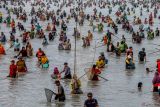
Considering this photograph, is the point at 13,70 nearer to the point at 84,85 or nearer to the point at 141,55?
the point at 84,85

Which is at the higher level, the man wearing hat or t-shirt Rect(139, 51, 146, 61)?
t-shirt Rect(139, 51, 146, 61)

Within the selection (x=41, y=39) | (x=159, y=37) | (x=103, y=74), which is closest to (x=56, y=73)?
(x=103, y=74)

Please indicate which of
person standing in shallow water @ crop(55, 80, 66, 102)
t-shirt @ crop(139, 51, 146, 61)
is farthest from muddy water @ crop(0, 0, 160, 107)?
t-shirt @ crop(139, 51, 146, 61)

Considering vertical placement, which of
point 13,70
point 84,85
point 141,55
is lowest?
point 84,85

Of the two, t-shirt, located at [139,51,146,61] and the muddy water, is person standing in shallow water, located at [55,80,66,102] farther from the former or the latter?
t-shirt, located at [139,51,146,61]

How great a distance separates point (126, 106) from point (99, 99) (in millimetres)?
1591

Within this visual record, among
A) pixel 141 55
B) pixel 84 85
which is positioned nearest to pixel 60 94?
pixel 84 85

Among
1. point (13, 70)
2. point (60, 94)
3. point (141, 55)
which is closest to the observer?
point (60, 94)

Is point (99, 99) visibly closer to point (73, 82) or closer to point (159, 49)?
point (73, 82)

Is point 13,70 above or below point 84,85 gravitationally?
above

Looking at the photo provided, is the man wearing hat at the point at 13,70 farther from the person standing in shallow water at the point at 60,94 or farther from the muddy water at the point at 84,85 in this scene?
the person standing in shallow water at the point at 60,94

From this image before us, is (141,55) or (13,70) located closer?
(13,70)

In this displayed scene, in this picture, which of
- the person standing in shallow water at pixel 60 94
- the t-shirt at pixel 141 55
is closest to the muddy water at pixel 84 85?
the person standing in shallow water at pixel 60 94

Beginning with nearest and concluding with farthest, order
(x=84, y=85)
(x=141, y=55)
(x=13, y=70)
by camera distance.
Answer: (x=84, y=85), (x=13, y=70), (x=141, y=55)
